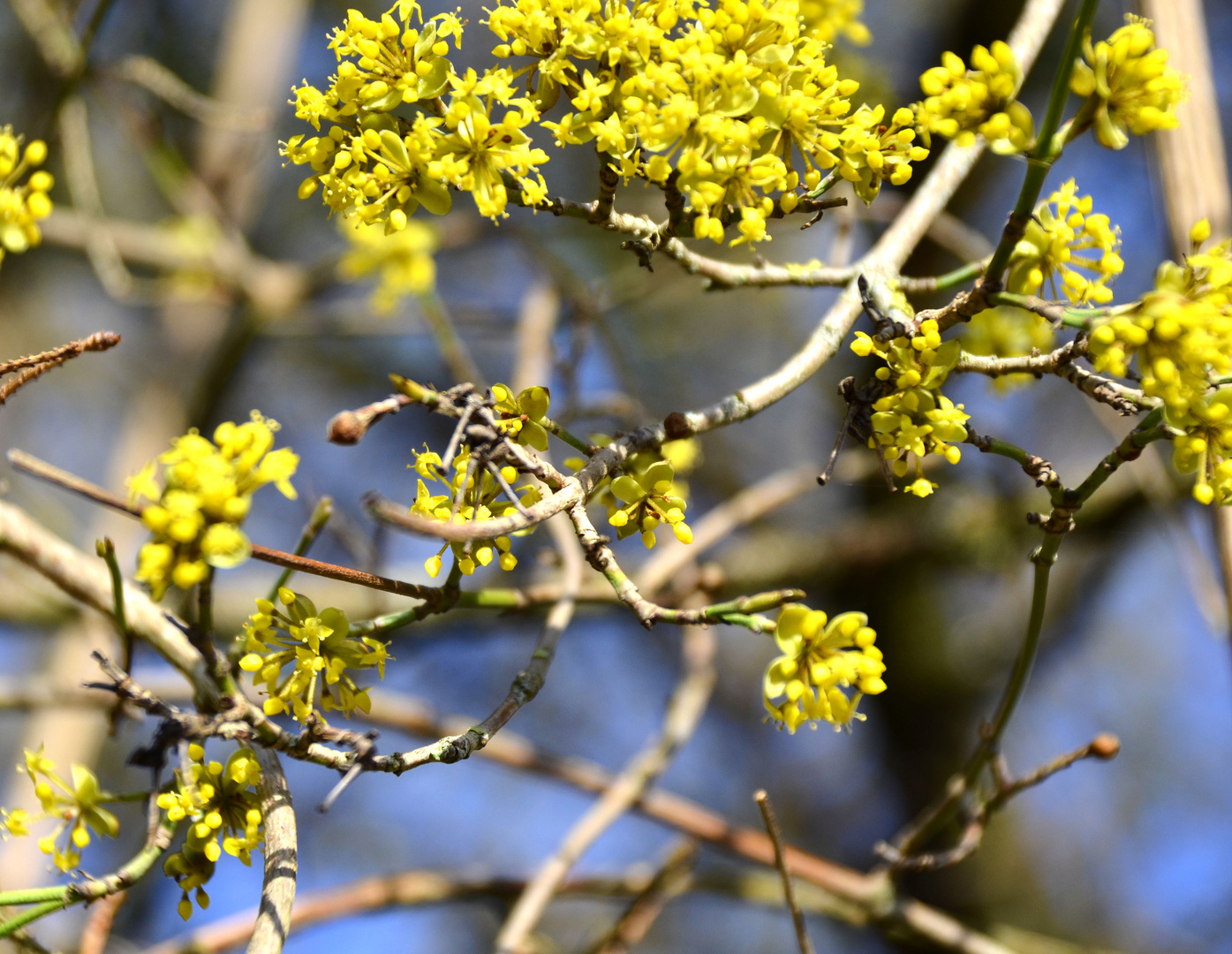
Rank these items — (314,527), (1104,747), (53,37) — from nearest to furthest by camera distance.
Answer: (314,527)
(1104,747)
(53,37)

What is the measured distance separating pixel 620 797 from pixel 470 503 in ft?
3.18

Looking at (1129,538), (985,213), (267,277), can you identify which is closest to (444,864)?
(267,277)

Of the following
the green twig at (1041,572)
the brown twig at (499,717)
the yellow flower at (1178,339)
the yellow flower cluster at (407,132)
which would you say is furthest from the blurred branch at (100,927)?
the yellow flower at (1178,339)

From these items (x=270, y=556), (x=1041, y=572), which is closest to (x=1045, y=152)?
(x=1041, y=572)

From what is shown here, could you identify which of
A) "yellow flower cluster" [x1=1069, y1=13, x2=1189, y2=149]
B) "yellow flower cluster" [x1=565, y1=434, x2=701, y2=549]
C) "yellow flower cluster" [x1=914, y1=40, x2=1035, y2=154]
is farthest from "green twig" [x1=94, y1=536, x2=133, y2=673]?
"yellow flower cluster" [x1=1069, y1=13, x2=1189, y2=149]

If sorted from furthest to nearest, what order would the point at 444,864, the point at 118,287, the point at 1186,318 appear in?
the point at 444,864 < the point at 118,287 < the point at 1186,318

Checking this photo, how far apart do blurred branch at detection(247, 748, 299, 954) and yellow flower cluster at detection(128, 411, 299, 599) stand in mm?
241

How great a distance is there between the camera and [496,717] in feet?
2.49

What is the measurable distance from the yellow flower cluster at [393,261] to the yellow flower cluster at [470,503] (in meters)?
1.62

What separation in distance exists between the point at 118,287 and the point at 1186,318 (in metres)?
2.14

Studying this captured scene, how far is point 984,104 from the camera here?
2.47ft

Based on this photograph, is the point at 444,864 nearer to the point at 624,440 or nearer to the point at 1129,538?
the point at 1129,538

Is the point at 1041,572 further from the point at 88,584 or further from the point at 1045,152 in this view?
the point at 88,584

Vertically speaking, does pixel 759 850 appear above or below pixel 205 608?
below
